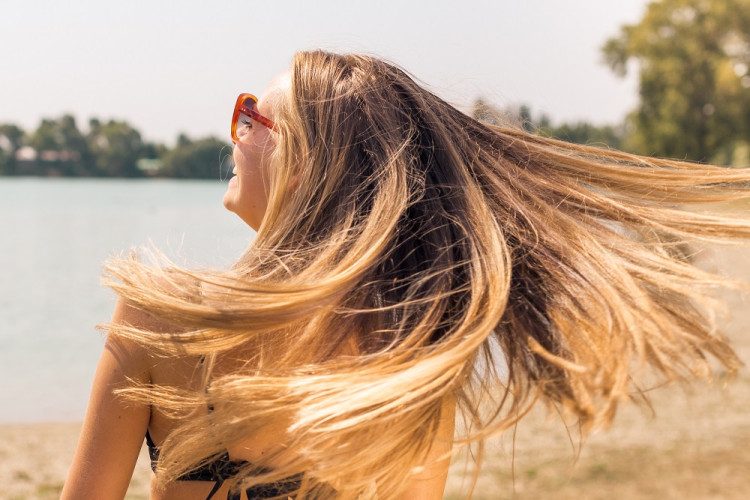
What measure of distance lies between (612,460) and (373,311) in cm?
566

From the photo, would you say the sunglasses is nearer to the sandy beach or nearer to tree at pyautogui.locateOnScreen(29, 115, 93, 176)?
the sandy beach

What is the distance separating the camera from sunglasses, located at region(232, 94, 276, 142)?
7.36 ft

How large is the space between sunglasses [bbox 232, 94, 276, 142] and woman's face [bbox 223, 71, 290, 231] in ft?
0.04

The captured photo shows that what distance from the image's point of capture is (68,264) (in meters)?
29.0

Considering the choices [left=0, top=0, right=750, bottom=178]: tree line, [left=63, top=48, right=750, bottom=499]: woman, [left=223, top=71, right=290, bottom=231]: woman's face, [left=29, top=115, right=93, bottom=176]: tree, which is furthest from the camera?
[left=29, top=115, right=93, bottom=176]: tree

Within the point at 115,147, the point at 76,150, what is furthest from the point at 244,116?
the point at 76,150

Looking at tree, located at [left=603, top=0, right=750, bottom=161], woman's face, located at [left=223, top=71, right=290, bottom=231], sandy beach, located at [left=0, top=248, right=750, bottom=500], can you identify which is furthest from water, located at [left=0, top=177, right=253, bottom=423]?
tree, located at [left=603, top=0, right=750, bottom=161]

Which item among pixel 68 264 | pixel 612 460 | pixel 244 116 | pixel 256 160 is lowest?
pixel 68 264

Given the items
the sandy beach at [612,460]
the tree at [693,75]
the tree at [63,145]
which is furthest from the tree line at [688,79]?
the sandy beach at [612,460]

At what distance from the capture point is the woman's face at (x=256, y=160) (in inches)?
88.0

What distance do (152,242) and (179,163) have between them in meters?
34.4

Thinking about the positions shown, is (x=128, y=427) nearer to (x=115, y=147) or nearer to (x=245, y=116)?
(x=245, y=116)

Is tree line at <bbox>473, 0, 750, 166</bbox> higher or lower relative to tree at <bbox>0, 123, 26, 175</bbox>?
higher

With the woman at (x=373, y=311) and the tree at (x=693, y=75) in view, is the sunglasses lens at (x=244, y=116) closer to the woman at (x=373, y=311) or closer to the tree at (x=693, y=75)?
the woman at (x=373, y=311)
